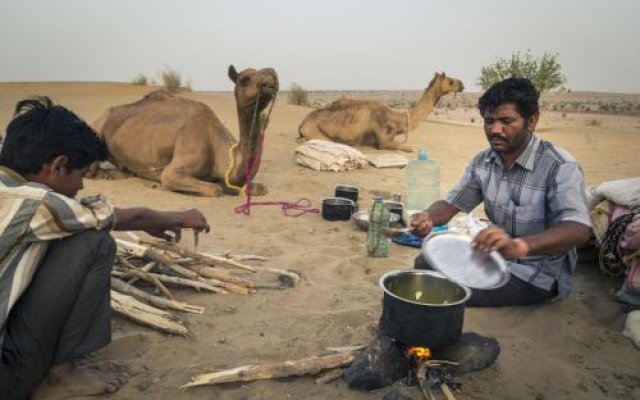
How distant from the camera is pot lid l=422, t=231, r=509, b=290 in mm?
2613

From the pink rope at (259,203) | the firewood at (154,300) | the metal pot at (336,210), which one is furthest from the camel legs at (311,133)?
the firewood at (154,300)

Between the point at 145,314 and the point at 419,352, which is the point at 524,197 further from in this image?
the point at 145,314

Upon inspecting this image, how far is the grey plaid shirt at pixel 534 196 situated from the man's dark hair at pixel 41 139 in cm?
249

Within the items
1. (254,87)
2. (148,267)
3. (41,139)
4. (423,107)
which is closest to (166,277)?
(148,267)

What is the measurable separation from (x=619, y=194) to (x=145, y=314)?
3.63 metres

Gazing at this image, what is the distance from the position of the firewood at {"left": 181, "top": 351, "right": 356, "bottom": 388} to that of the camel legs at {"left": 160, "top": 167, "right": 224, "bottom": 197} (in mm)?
4395

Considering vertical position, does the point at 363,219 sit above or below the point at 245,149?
below

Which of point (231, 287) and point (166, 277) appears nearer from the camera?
point (166, 277)

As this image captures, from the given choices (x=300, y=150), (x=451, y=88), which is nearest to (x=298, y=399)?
(x=300, y=150)

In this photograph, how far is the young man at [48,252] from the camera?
2.30 metres

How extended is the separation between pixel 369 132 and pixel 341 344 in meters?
9.78

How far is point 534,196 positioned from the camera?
3.38 meters

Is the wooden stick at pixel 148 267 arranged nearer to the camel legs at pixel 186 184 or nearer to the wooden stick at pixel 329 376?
the wooden stick at pixel 329 376

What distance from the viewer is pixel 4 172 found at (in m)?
2.41
